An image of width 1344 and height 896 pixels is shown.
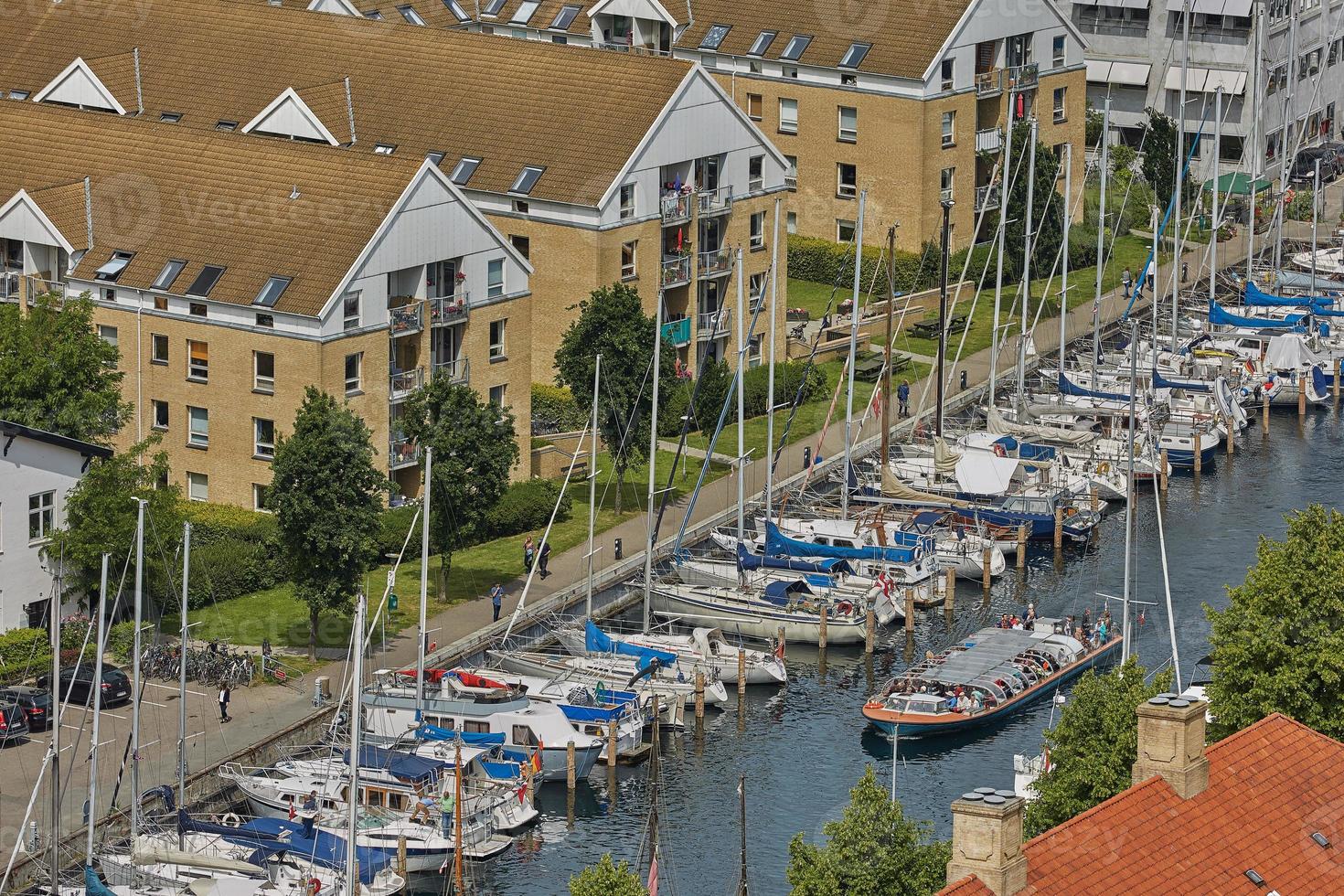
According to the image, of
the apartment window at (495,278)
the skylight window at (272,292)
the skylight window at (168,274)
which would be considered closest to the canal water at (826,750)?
the apartment window at (495,278)

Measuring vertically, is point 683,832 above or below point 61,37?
below

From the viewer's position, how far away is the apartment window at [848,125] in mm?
151500

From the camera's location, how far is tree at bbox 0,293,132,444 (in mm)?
104500

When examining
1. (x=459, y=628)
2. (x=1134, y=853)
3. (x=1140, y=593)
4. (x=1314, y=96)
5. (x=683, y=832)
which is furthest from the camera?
(x=1314, y=96)

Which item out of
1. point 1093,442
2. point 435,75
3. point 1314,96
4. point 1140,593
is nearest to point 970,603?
point 1140,593

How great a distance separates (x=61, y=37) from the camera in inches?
5669

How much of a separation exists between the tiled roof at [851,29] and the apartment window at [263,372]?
46.3 m

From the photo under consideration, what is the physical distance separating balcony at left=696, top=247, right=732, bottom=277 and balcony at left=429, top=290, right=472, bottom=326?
60.5 feet

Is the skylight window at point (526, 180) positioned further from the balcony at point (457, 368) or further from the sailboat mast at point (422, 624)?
the sailboat mast at point (422, 624)

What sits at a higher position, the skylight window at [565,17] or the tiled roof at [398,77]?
the skylight window at [565,17]

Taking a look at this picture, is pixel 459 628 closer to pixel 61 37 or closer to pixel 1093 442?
pixel 1093 442

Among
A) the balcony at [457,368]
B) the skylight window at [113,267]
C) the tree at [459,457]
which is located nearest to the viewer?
the tree at [459,457]

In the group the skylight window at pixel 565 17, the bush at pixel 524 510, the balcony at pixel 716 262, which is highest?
the skylight window at pixel 565 17

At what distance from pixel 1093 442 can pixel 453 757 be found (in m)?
44.6
